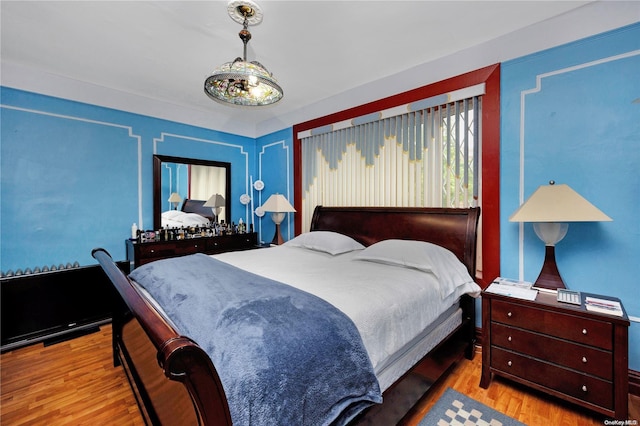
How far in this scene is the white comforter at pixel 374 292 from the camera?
1248 millimetres

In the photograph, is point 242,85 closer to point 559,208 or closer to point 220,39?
point 220,39

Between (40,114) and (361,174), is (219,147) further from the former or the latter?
(361,174)

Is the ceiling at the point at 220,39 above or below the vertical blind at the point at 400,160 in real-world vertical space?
above

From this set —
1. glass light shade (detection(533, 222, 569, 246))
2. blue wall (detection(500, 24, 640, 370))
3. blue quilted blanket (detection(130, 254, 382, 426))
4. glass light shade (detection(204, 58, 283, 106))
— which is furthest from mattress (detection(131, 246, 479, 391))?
glass light shade (detection(204, 58, 283, 106))

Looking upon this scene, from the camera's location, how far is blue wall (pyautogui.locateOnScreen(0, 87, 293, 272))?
2.57m

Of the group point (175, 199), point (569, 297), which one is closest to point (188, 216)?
point (175, 199)

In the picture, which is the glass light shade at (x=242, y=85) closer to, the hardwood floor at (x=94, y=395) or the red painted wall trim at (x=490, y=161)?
the red painted wall trim at (x=490, y=161)

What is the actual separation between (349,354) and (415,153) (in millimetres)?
2099

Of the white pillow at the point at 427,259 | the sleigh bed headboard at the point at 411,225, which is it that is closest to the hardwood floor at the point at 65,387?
the white pillow at the point at 427,259

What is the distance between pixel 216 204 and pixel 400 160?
273 cm

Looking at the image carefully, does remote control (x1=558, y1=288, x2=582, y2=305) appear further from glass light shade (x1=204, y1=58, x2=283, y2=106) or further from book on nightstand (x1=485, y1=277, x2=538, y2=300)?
glass light shade (x1=204, y1=58, x2=283, y2=106)

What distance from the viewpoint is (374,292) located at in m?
1.43

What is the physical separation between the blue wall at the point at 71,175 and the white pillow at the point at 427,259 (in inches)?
115

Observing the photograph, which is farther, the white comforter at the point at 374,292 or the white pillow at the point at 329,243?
the white pillow at the point at 329,243
